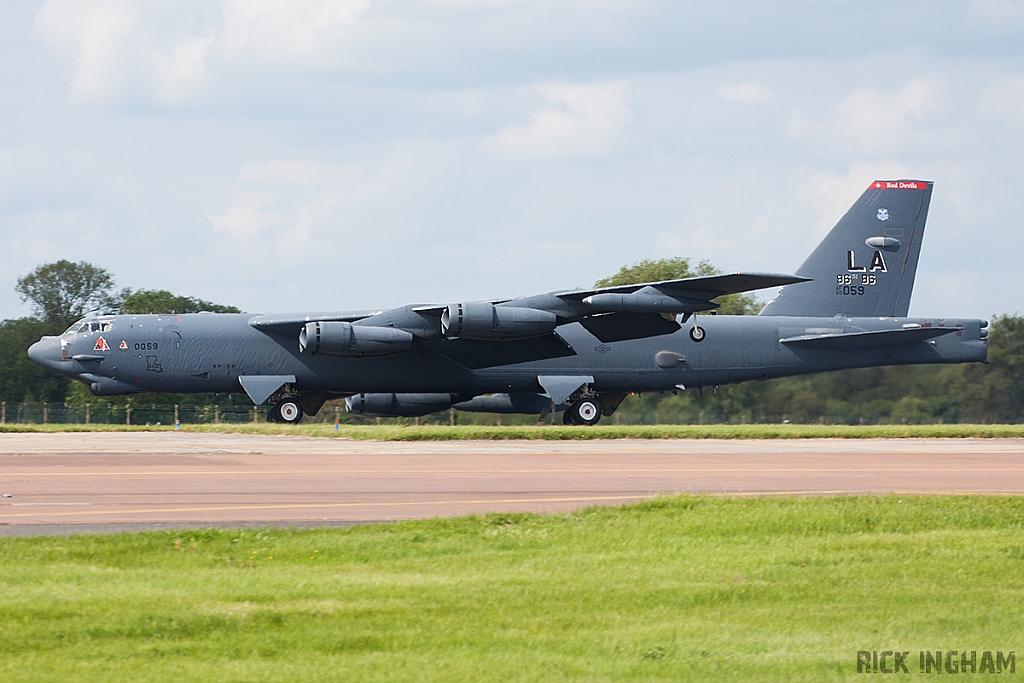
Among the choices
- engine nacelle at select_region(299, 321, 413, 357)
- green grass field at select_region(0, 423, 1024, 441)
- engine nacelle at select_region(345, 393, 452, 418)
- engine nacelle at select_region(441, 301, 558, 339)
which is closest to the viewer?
green grass field at select_region(0, 423, 1024, 441)

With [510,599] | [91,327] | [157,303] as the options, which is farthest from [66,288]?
[510,599]

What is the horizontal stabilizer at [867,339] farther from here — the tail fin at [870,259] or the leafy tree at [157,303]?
the leafy tree at [157,303]

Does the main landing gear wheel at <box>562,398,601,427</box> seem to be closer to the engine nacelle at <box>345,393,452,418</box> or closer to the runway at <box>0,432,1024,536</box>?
the engine nacelle at <box>345,393,452,418</box>

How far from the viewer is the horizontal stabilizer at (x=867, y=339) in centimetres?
3425

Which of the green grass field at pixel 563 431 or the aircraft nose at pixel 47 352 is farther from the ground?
the aircraft nose at pixel 47 352

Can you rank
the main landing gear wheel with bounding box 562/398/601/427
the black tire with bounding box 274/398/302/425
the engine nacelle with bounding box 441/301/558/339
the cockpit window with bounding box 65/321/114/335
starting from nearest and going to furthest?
the engine nacelle with bounding box 441/301/558/339, the cockpit window with bounding box 65/321/114/335, the black tire with bounding box 274/398/302/425, the main landing gear wheel with bounding box 562/398/601/427

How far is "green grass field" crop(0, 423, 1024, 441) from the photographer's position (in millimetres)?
26750

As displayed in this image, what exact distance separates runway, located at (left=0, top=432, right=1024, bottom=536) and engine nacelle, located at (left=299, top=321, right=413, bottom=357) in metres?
5.49

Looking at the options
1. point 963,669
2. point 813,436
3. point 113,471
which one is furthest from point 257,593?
point 813,436

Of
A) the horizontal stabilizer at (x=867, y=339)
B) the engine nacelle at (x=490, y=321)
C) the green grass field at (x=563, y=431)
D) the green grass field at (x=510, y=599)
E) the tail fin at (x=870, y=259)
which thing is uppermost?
the tail fin at (x=870, y=259)

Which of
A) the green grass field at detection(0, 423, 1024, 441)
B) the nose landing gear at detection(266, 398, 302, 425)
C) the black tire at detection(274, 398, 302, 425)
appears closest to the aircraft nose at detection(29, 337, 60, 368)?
the green grass field at detection(0, 423, 1024, 441)

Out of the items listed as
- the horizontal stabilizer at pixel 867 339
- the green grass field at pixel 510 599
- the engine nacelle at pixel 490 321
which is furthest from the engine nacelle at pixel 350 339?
the green grass field at pixel 510 599

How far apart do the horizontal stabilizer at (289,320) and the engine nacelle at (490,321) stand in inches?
140

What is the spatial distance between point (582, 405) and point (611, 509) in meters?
22.1
